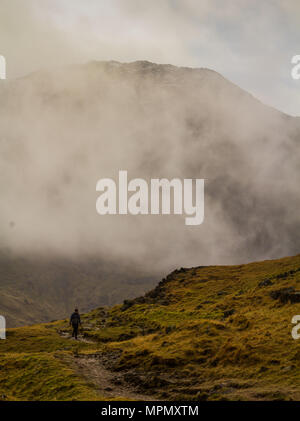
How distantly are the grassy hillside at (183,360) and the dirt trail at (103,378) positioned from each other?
0.08 m

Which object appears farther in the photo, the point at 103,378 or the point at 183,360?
the point at 183,360

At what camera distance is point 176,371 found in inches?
1361

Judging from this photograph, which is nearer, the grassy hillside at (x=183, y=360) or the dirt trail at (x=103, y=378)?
the grassy hillside at (x=183, y=360)

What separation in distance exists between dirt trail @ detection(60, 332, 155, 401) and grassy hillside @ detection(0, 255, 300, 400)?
3.1 inches

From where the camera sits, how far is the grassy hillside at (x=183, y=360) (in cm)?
2995

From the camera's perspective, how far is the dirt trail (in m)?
30.6

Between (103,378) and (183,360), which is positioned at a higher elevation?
(183,360)

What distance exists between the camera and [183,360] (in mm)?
36344

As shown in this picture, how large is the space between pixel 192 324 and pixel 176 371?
12.3 metres

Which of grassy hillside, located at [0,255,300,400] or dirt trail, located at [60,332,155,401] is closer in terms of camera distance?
grassy hillside, located at [0,255,300,400]

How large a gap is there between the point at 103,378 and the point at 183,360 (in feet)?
21.3

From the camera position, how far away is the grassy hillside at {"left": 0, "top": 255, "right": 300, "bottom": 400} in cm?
2995

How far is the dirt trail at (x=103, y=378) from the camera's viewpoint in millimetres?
30625
